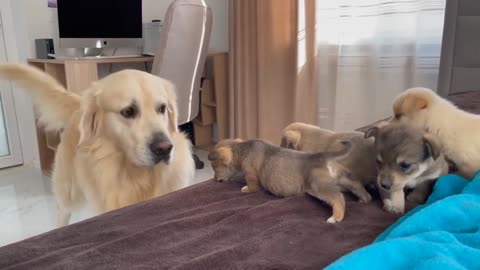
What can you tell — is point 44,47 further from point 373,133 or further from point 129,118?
point 373,133

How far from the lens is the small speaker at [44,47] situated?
303 cm

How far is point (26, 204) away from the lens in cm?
254

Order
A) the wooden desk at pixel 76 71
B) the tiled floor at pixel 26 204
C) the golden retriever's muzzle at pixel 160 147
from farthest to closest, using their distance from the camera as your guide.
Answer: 1. the wooden desk at pixel 76 71
2. the tiled floor at pixel 26 204
3. the golden retriever's muzzle at pixel 160 147

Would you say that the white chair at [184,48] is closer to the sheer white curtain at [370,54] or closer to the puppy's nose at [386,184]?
the sheer white curtain at [370,54]

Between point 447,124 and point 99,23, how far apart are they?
2795 mm

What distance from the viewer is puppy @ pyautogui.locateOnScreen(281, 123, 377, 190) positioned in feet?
2.97

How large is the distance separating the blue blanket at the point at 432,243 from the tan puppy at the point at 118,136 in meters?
0.85

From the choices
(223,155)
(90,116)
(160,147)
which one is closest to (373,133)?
(223,155)

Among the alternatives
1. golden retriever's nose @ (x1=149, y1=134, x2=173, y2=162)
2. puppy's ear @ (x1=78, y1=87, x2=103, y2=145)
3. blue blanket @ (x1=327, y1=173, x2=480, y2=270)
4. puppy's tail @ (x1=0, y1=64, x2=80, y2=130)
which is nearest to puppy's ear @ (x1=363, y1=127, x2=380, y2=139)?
blue blanket @ (x1=327, y1=173, x2=480, y2=270)

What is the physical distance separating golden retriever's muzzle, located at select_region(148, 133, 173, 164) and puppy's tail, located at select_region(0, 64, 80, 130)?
0.37 m

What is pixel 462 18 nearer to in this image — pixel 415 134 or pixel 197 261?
pixel 415 134

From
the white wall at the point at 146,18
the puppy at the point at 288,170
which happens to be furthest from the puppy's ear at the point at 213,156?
the white wall at the point at 146,18

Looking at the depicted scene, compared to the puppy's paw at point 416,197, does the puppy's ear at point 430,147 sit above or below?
above

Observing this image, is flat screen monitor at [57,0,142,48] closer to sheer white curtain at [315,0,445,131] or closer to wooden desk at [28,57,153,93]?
wooden desk at [28,57,153,93]
